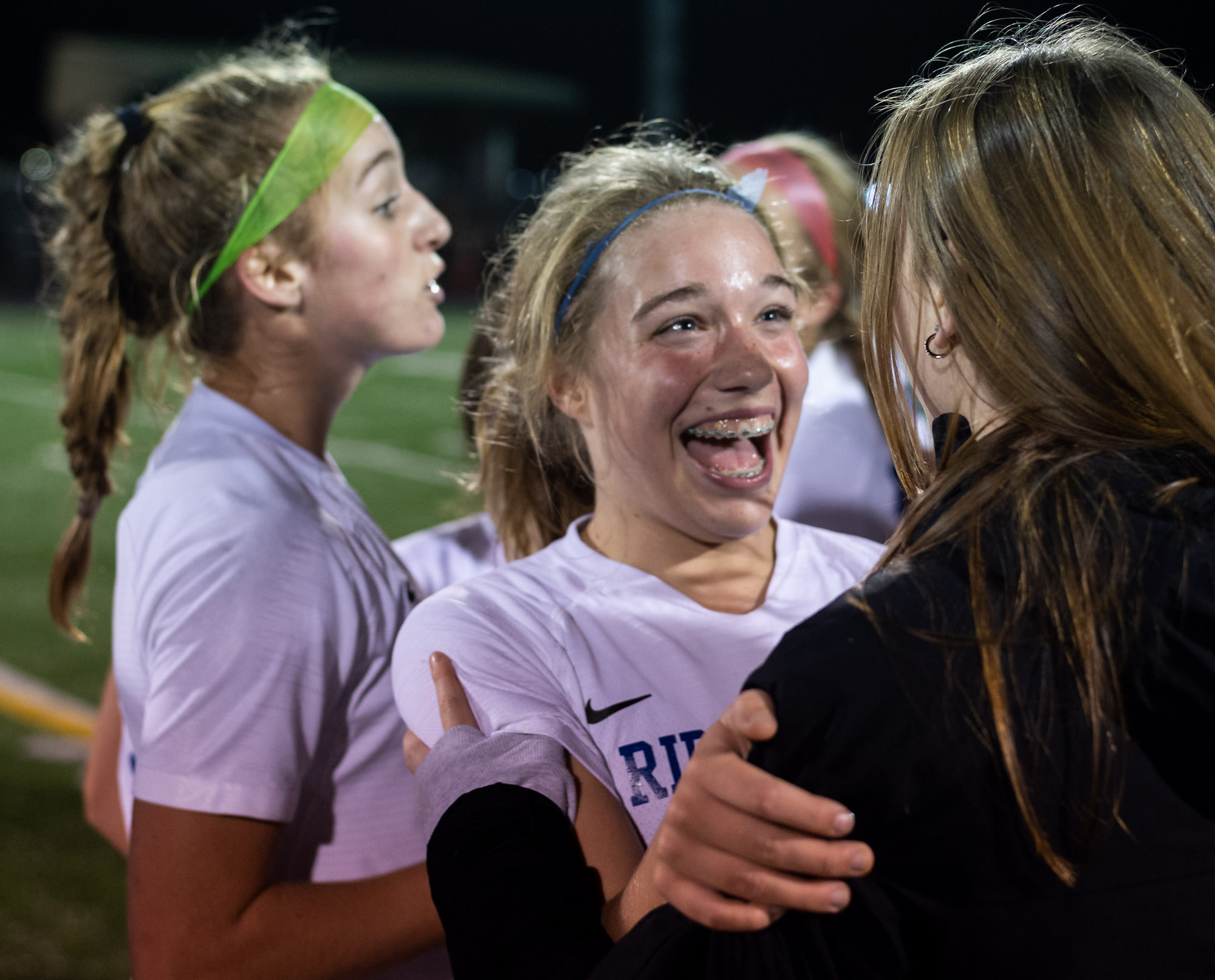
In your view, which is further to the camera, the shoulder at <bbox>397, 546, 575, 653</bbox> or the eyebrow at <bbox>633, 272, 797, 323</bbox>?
the eyebrow at <bbox>633, 272, 797, 323</bbox>

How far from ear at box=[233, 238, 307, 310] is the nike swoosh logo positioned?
3.29 feet

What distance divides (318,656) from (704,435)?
689 millimetres

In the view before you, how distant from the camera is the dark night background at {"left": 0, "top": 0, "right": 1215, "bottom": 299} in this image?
27.3 m

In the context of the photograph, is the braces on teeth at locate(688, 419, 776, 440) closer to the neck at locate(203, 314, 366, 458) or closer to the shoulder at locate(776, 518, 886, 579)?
the shoulder at locate(776, 518, 886, 579)

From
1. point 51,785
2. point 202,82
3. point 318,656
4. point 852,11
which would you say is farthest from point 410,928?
point 852,11

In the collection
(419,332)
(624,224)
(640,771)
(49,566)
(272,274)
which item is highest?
(624,224)

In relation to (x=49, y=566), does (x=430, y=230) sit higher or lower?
higher

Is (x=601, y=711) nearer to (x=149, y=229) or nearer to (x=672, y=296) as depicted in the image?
(x=672, y=296)

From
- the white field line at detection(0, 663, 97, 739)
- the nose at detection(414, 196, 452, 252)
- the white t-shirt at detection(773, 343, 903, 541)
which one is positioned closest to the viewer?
the nose at detection(414, 196, 452, 252)

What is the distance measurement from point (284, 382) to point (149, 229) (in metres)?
0.38

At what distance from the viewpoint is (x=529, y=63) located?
135 feet

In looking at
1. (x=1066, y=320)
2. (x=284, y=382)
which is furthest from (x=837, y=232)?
(x=1066, y=320)

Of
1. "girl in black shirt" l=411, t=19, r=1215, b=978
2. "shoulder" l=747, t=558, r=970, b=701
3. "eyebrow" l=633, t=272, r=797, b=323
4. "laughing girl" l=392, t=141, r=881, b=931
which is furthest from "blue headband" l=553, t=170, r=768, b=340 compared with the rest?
"shoulder" l=747, t=558, r=970, b=701

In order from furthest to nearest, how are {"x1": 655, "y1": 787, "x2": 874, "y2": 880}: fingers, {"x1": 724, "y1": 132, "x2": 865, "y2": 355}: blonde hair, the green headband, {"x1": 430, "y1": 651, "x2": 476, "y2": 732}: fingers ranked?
{"x1": 724, "y1": 132, "x2": 865, "y2": 355}: blonde hair, the green headband, {"x1": 430, "y1": 651, "x2": 476, "y2": 732}: fingers, {"x1": 655, "y1": 787, "x2": 874, "y2": 880}: fingers
